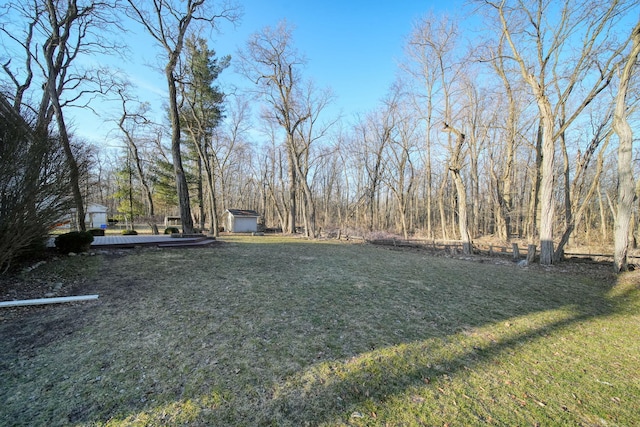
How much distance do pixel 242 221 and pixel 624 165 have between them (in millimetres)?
25433

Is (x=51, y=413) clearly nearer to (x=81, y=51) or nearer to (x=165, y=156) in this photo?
(x=81, y=51)

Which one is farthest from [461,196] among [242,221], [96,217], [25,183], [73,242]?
[96,217]

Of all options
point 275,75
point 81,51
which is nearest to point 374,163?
point 275,75

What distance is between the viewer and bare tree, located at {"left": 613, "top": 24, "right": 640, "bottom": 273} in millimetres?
7414

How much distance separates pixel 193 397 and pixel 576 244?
1966 centimetres

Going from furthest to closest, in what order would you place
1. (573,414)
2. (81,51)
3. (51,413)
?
(81,51), (573,414), (51,413)

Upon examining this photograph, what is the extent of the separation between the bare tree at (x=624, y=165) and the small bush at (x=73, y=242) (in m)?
14.7

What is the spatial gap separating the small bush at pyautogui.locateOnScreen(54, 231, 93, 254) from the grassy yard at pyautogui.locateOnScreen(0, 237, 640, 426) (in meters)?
1.24

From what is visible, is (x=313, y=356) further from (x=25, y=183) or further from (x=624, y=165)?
(x=624, y=165)

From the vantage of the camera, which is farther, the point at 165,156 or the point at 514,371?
the point at 165,156

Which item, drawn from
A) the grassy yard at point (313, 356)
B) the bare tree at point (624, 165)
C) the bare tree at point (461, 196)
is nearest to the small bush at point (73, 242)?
the grassy yard at point (313, 356)

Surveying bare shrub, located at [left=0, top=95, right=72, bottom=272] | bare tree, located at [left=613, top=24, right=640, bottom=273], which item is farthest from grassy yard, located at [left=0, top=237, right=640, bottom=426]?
bare tree, located at [left=613, top=24, right=640, bottom=273]

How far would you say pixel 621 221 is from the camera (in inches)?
299

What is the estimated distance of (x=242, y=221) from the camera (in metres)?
26.9
